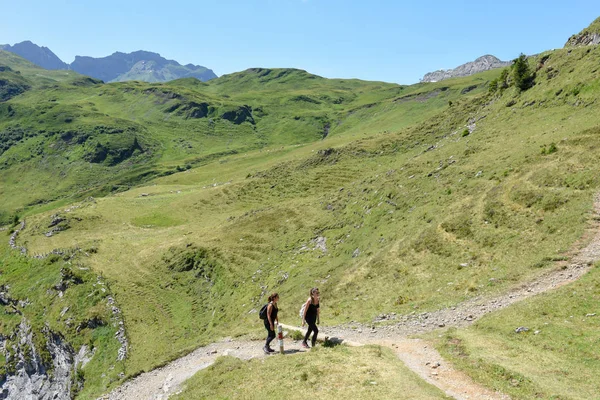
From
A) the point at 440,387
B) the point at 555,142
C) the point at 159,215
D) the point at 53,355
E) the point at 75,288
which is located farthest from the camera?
the point at 159,215

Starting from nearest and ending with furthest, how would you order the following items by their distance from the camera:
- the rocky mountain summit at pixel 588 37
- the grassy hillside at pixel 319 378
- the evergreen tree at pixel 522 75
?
the grassy hillside at pixel 319 378 < the evergreen tree at pixel 522 75 < the rocky mountain summit at pixel 588 37

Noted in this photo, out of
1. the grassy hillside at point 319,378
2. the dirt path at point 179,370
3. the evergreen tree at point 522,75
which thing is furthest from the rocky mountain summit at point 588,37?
the dirt path at point 179,370

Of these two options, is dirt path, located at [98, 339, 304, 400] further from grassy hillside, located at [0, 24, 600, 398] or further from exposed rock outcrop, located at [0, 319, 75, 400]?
exposed rock outcrop, located at [0, 319, 75, 400]

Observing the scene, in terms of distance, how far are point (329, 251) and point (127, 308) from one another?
33353 millimetres

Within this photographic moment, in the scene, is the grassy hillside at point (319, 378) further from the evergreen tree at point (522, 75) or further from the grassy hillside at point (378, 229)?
the evergreen tree at point (522, 75)

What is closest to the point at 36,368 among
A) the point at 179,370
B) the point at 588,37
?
the point at 179,370

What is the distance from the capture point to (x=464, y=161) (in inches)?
2138

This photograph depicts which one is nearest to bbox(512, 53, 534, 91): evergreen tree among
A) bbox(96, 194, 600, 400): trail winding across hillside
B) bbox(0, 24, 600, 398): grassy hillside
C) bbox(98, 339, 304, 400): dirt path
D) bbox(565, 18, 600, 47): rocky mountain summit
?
bbox(0, 24, 600, 398): grassy hillside

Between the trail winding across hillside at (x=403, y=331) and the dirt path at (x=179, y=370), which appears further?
the dirt path at (x=179, y=370)

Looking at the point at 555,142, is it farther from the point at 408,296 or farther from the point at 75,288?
the point at 75,288

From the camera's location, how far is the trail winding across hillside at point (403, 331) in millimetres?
24188

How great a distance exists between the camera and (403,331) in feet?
83.3

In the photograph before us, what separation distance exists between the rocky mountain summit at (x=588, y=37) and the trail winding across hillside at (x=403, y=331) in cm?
6396

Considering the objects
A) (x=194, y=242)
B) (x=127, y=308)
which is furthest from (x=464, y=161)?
(x=127, y=308)
